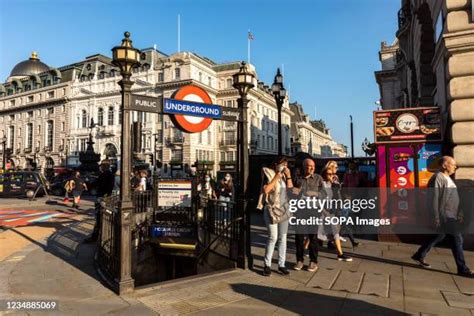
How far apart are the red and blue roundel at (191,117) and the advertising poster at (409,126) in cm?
497

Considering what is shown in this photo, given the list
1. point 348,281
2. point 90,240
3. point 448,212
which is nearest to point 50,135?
point 90,240

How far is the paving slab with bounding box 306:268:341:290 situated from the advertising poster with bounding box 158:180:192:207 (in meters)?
4.35

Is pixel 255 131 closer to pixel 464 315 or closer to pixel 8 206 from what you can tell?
pixel 8 206

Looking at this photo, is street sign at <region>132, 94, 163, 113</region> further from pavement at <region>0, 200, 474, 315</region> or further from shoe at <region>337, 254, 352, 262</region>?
shoe at <region>337, 254, 352, 262</region>

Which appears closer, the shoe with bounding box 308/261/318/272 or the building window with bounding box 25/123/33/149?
the shoe with bounding box 308/261/318/272

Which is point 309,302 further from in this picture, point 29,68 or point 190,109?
point 29,68

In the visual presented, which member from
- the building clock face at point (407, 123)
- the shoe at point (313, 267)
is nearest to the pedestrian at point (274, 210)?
the shoe at point (313, 267)

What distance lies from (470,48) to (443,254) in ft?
15.1

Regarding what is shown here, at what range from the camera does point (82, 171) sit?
29578 mm

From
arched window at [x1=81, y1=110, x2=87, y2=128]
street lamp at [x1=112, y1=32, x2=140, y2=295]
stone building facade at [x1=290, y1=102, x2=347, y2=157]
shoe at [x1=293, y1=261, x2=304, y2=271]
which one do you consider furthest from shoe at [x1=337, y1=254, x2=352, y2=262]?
arched window at [x1=81, y1=110, x2=87, y2=128]

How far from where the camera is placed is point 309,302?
441 cm

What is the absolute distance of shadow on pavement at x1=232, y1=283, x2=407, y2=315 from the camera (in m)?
4.10

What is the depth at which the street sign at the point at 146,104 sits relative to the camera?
5.10m

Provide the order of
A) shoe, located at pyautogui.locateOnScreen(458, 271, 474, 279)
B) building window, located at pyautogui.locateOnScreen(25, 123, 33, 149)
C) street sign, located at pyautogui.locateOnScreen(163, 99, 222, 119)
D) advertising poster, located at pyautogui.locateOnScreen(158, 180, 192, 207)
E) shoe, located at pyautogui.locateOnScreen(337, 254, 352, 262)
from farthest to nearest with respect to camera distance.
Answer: building window, located at pyautogui.locateOnScreen(25, 123, 33, 149)
advertising poster, located at pyautogui.locateOnScreen(158, 180, 192, 207)
shoe, located at pyautogui.locateOnScreen(337, 254, 352, 262)
shoe, located at pyautogui.locateOnScreen(458, 271, 474, 279)
street sign, located at pyautogui.locateOnScreen(163, 99, 222, 119)
